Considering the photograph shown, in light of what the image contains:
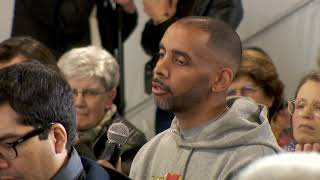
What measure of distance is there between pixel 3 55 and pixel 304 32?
1915 millimetres

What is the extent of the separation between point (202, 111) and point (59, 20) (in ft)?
6.41

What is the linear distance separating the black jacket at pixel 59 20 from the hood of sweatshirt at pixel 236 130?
6.30 ft

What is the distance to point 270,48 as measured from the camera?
14.1ft

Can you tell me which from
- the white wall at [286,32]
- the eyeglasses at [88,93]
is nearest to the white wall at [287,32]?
the white wall at [286,32]

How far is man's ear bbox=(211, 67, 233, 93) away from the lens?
2.35 m

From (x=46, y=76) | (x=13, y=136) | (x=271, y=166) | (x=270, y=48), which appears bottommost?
(x=270, y=48)

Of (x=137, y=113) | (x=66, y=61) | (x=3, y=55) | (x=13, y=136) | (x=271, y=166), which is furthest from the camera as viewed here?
(x=137, y=113)

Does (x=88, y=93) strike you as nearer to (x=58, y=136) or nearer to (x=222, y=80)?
(x=222, y=80)

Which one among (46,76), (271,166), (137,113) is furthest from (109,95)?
(271,166)

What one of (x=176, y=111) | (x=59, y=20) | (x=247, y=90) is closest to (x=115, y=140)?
(x=176, y=111)

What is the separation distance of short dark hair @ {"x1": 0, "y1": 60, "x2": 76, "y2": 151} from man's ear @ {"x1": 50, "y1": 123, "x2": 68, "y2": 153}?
15 mm

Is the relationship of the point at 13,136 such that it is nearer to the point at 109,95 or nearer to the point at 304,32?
the point at 109,95

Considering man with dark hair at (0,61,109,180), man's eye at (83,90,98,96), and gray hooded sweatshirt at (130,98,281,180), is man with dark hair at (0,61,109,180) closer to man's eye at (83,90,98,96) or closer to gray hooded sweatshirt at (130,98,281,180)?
gray hooded sweatshirt at (130,98,281,180)

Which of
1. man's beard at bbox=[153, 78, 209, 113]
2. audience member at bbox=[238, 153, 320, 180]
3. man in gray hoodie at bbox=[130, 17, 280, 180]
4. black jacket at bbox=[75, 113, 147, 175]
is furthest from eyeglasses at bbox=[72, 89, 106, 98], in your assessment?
audience member at bbox=[238, 153, 320, 180]
